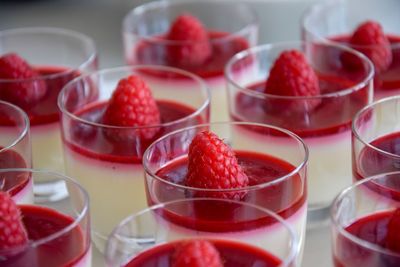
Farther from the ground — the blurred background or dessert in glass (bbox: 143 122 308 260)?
dessert in glass (bbox: 143 122 308 260)

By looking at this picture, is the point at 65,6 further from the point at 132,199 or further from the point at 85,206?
the point at 85,206

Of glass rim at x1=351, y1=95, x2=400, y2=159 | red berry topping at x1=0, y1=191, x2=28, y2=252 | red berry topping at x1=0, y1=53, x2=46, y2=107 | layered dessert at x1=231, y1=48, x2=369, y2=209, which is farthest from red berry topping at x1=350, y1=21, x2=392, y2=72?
red berry topping at x1=0, y1=191, x2=28, y2=252

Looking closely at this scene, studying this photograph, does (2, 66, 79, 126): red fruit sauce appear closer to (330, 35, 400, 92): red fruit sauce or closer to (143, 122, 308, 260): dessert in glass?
(143, 122, 308, 260): dessert in glass

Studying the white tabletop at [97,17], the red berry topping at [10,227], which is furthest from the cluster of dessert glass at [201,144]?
the white tabletop at [97,17]

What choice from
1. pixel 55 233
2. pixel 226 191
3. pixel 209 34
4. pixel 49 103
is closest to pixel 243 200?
pixel 226 191

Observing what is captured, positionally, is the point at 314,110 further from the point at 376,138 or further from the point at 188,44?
the point at 188,44

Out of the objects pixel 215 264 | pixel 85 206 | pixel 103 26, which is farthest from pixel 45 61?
pixel 215 264
